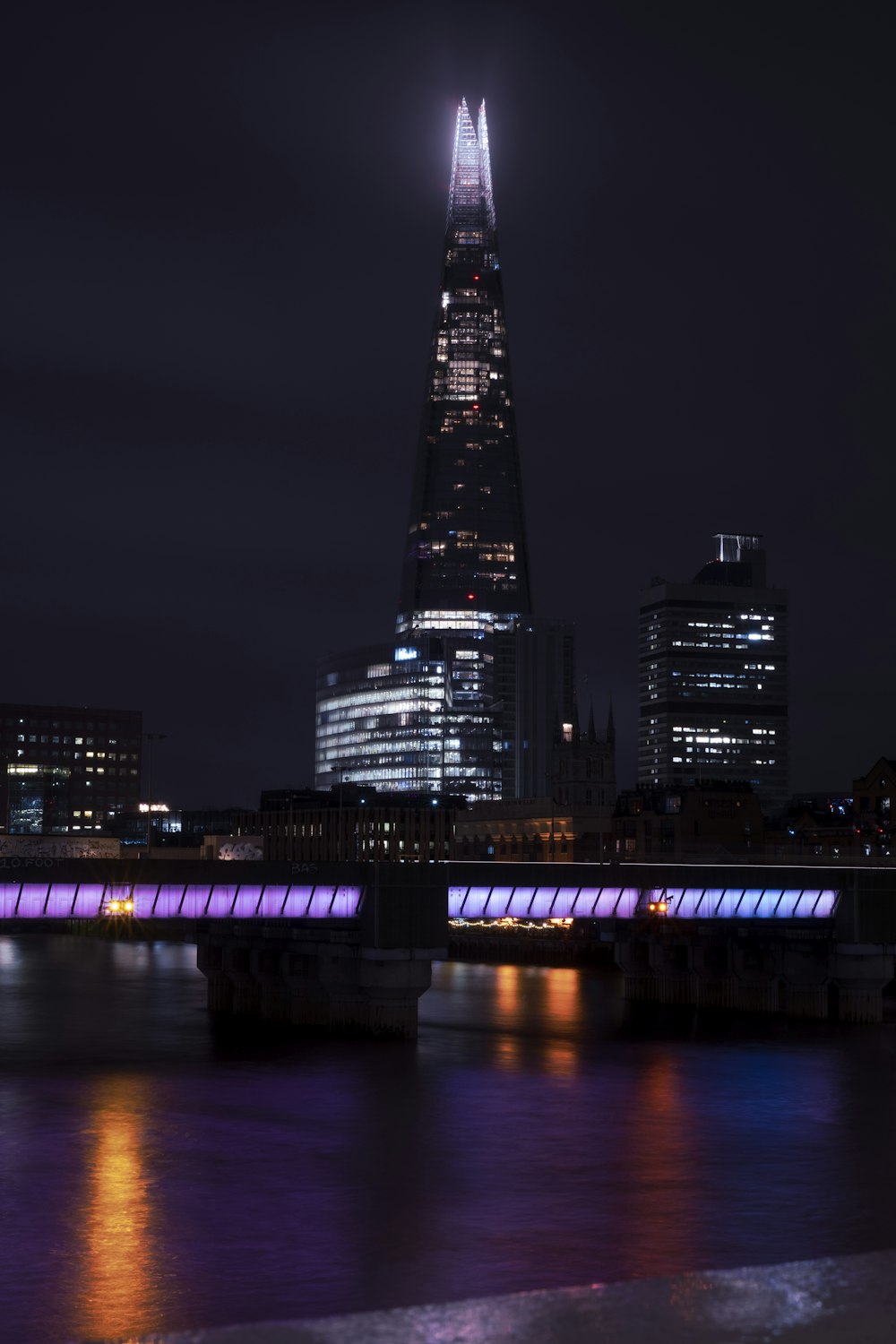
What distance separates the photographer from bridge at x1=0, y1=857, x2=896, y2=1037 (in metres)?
102

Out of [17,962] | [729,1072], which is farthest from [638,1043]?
[17,962]

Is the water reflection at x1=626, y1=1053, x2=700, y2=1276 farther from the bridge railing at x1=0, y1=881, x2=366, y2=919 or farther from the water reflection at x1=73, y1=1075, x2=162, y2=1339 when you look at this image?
the bridge railing at x1=0, y1=881, x2=366, y2=919

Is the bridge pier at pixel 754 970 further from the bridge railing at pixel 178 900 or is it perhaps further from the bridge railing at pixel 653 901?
the bridge railing at pixel 178 900

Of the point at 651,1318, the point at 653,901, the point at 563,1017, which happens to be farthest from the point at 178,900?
the point at 651,1318

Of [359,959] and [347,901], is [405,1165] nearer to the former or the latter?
[359,959]

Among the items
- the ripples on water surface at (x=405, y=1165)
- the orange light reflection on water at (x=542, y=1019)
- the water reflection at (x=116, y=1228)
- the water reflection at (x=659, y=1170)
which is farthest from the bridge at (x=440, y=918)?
the water reflection at (x=116, y=1228)

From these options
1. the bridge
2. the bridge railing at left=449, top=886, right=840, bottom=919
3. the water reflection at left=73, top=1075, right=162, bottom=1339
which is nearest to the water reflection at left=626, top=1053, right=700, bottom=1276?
the water reflection at left=73, top=1075, right=162, bottom=1339

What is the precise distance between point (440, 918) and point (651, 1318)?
263ft

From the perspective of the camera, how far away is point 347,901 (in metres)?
105

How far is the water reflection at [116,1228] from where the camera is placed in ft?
131

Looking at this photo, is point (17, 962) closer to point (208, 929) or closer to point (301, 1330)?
point (208, 929)

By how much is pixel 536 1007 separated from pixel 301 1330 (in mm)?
113554

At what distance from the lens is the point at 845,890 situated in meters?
119

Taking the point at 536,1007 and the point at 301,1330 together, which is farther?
the point at 536,1007
